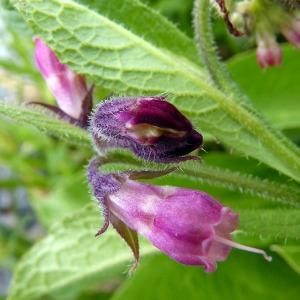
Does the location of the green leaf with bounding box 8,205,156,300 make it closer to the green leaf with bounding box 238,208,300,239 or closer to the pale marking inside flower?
the green leaf with bounding box 238,208,300,239

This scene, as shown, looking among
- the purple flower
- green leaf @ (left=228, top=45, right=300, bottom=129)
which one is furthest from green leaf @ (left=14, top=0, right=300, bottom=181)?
green leaf @ (left=228, top=45, right=300, bottom=129)

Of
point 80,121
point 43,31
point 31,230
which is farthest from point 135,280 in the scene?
point 31,230

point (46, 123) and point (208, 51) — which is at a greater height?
point (208, 51)

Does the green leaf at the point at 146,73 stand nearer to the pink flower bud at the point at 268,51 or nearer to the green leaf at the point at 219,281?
the pink flower bud at the point at 268,51

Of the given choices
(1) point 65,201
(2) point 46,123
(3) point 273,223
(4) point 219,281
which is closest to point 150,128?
(2) point 46,123

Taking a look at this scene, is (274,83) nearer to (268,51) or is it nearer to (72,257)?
(268,51)

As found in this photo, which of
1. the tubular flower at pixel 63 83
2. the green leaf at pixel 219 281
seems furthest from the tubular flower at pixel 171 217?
the green leaf at pixel 219 281
